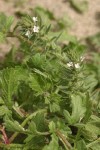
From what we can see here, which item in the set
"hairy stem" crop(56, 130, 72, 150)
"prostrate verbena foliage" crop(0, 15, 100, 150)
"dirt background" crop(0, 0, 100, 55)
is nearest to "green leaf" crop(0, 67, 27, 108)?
"prostrate verbena foliage" crop(0, 15, 100, 150)

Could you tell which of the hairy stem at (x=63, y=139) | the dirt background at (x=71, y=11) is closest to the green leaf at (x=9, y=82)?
the hairy stem at (x=63, y=139)

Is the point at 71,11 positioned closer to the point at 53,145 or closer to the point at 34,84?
the point at 34,84

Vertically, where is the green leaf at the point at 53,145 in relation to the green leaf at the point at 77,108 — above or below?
below

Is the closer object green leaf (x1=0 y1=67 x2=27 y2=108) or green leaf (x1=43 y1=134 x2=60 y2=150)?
green leaf (x1=43 y1=134 x2=60 y2=150)

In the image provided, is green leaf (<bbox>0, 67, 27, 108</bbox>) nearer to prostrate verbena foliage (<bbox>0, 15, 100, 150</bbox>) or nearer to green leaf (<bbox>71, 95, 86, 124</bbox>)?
prostrate verbena foliage (<bbox>0, 15, 100, 150</bbox>)

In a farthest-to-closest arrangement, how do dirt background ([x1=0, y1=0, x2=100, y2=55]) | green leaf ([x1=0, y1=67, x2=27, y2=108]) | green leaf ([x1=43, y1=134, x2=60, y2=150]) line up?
dirt background ([x1=0, y1=0, x2=100, y2=55]), green leaf ([x1=0, y1=67, x2=27, y2=108]), green leaf ([x1=43, y1=134, x2=60, y2=150])

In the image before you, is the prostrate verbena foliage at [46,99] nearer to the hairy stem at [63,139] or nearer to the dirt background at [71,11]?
the hairy stem at [63,139]

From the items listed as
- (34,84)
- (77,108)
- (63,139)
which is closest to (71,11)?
(34,84)
